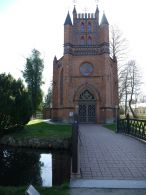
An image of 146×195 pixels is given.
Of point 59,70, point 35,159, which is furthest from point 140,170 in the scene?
point 59,70

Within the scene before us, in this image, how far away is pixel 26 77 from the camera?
139 feet

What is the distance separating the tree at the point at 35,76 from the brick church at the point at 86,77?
26.1 ft

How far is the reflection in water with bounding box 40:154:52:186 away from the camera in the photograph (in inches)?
314

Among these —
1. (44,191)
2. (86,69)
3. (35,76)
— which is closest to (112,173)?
(44,191)

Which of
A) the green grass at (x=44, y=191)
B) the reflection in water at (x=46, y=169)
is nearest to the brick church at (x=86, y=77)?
the reflection in water at (x=46, y=169)

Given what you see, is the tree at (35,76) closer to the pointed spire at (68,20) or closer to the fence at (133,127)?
the pointed spire at (68,20)

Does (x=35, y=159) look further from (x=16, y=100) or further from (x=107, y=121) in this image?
(x=107, y=121)

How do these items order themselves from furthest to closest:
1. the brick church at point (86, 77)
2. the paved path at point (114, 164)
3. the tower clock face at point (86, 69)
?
the tower clock face at point (86, 69) < the brick church at point (86, 77) < the paved path at point (114, 164)

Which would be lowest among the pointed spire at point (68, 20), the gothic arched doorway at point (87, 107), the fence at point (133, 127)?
the fence at point (133, 127)

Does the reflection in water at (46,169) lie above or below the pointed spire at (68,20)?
below

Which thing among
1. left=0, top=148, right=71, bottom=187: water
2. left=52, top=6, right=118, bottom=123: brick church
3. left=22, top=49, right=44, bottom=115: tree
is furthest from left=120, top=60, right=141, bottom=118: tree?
left=0, top=148, right=71, bottom=187: water

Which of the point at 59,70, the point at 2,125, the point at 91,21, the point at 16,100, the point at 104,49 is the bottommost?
the point at 2,125

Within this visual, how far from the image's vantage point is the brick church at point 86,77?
31.5 metres

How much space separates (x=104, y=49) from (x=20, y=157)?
23208 mm
